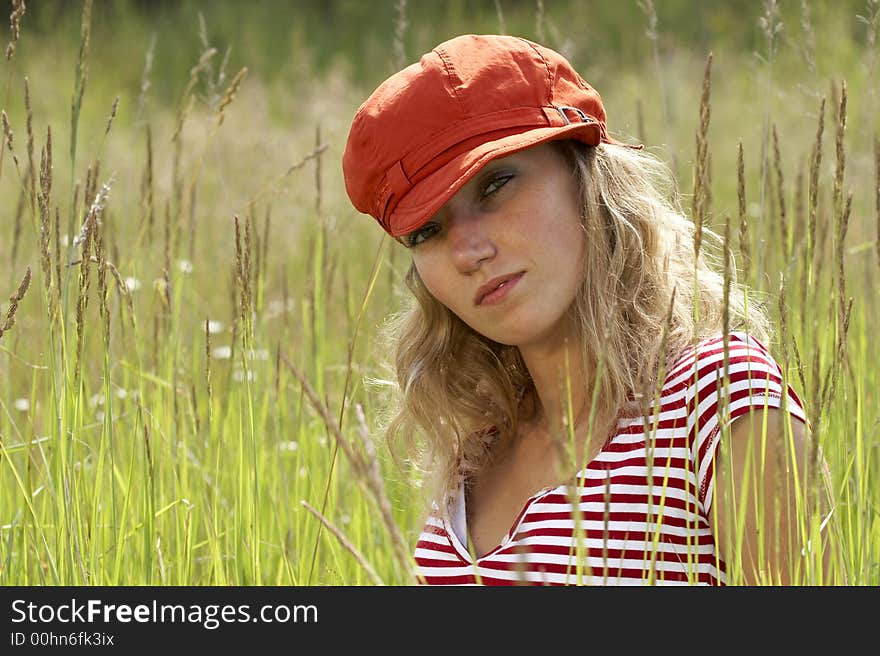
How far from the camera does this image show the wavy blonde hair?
1521mm

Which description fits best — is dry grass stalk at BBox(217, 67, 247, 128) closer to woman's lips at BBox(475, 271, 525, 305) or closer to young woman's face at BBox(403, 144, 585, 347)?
young woman's face at BBox(403, 144, 585, 347)

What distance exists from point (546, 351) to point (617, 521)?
1.04 feet

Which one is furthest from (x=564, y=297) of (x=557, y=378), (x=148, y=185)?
(x=148, y=185)

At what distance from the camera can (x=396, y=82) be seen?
155 cm

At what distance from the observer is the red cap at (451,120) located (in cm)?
150

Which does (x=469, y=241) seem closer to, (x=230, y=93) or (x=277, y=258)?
(x=230, y=93)

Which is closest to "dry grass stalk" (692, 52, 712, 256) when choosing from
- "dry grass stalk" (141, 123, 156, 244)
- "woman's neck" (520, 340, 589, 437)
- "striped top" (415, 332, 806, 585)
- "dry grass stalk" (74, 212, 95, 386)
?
"striped top" (415, 332, 806, 585)

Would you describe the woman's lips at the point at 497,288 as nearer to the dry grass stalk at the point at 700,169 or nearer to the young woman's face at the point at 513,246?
the young woman's face at the point at 513,246

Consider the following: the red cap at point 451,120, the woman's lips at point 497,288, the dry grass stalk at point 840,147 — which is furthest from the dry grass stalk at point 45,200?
the dry grass stalk at point 840,147

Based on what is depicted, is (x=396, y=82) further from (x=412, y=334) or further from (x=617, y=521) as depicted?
(x=617, y=521)

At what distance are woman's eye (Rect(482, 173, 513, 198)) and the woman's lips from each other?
0.41 feet

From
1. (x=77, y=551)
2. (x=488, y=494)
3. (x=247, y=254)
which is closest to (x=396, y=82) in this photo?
(x=247, y=254)
